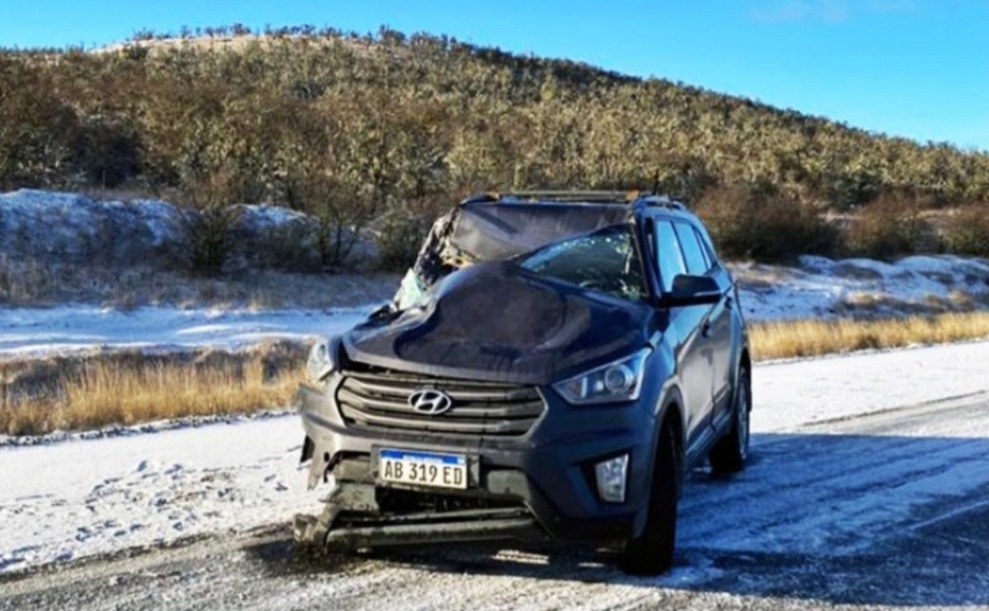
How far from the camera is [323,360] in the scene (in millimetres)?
5535

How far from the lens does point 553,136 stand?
47844 millimetres

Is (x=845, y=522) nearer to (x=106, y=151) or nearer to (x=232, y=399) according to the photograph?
(x=232, y=399)

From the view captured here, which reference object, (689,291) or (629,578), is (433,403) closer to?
(629,578)

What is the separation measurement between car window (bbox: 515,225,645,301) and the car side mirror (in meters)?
0.17

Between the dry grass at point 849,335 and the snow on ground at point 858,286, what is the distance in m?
4.98

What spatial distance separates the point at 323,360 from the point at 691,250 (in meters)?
3.27

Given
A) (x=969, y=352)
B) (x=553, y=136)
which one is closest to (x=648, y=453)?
(x=969, y=352)

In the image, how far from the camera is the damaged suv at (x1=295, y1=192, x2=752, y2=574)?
4.96 m

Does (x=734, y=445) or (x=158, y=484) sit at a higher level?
(x=734, y=445)

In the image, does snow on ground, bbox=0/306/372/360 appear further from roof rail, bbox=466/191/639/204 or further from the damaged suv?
the damaged suv

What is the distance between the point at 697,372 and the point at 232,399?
6860 mm

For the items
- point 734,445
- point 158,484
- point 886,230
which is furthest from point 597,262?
point 886,230

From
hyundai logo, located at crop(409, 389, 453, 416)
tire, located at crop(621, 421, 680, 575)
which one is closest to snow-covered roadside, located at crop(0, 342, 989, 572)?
hyundai logo, located at crop(409, 389, 453, 416)

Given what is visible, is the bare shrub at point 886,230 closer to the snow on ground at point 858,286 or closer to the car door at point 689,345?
the snow on ground at point 858,286
